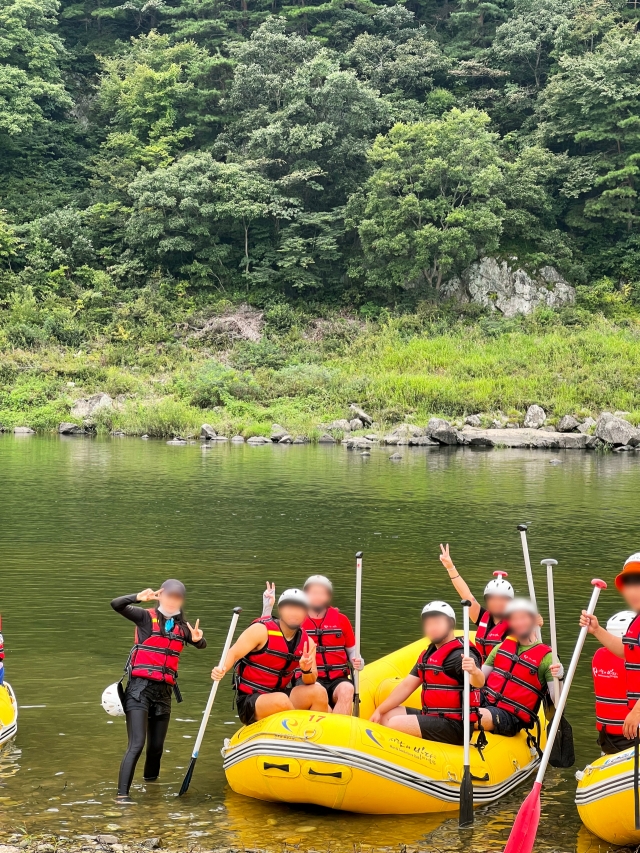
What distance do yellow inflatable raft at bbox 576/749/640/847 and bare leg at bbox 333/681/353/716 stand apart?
1.68 meters

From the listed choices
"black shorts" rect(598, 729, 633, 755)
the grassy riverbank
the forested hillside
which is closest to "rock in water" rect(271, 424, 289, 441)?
the grassy riverbank

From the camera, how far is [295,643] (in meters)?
6.22

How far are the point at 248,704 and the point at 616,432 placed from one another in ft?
96.1

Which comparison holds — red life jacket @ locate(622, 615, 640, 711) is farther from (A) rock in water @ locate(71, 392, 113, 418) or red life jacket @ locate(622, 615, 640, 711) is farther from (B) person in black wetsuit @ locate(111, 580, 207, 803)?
(A) rock in water @ locate(71, 392, 113, 418)

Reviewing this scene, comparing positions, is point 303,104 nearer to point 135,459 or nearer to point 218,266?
point 218,266

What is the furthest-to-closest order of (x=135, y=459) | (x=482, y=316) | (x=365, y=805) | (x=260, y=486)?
1. (x=482, y=316)
2. (x=135, y=459)
3. (x=260, y=486)
4. (x=365, y=805)

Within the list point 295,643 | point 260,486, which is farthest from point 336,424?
point 295,643

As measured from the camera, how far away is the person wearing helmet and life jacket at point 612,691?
5.62 m

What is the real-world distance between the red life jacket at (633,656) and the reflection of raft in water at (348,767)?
126 cm

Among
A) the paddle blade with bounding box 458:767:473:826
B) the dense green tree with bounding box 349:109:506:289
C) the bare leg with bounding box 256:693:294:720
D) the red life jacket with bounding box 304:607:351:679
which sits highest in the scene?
the dense green tree with bounding box 349:109:506:289

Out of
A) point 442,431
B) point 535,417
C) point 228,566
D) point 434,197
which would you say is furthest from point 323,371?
point 228,566

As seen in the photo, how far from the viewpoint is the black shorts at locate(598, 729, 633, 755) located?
5727mm

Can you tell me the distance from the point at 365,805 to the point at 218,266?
44.4 m

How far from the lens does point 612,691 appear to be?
224 inches
